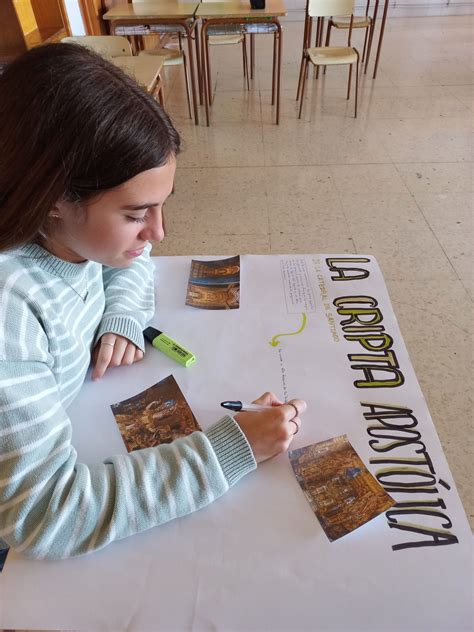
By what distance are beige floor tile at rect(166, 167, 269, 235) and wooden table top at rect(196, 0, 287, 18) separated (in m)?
1.12

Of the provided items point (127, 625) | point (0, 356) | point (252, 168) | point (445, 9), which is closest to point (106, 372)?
point (0, 356)

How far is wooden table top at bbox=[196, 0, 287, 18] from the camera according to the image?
9.87 feet

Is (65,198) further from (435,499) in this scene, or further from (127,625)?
(435,499)

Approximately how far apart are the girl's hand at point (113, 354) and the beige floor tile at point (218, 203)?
155cm

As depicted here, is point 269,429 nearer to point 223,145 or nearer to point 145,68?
point 145,68

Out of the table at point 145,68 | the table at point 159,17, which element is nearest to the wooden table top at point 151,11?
the table at point 159,17

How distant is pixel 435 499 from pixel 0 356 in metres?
0.55

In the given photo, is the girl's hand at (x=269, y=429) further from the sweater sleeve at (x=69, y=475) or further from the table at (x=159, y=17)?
the table at (x=159, y=17)

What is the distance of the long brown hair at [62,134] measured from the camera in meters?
0.52

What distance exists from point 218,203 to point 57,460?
2.09m

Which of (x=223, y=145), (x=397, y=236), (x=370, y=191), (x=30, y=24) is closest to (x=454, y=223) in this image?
(x=397, y=236)

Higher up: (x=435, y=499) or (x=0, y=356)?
(x=0, y=356)

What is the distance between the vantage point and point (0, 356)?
0.52 m

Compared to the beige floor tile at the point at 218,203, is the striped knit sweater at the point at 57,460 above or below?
above
